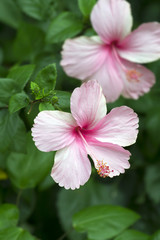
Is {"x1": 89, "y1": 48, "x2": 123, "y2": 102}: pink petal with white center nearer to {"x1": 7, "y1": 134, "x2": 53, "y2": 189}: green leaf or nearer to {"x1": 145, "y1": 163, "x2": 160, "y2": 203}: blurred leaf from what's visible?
{"x1": 7, "y1": 134, "x2": 53, "y2": 189}: green leaf

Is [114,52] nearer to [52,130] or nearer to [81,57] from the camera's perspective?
[81,57]

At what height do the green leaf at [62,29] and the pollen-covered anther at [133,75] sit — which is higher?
the green leaf at [62,29]

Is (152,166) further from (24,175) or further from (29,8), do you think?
(29,8)

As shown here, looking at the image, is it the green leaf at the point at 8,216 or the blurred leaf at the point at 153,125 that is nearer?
the green leaf at the point at 8,216

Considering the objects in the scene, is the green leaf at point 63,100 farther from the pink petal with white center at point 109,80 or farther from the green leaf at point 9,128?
the pink petal with white center at point 109,80

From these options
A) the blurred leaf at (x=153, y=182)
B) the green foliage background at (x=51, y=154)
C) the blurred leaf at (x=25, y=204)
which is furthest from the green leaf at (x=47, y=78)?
the blurred leaf at (x=153, y=182)

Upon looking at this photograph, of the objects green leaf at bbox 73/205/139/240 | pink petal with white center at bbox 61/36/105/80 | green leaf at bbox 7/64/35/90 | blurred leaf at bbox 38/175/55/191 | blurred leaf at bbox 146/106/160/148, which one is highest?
green leaf at bbox 7/64/35/90

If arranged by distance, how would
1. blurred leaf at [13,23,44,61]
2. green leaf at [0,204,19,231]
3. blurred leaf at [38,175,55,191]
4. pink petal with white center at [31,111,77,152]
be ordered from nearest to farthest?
pink petal with white center at [31,111,77,152], green leaf at [0,204,19,231], blurred leaf at [38,175,55,191], blurred leaf at [13,23,44,61]

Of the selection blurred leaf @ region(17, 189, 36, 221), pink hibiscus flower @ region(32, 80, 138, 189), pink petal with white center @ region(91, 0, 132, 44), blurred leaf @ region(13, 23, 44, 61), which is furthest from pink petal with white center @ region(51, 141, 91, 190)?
blurred leaf @ region(13, 23, 44, 61)
